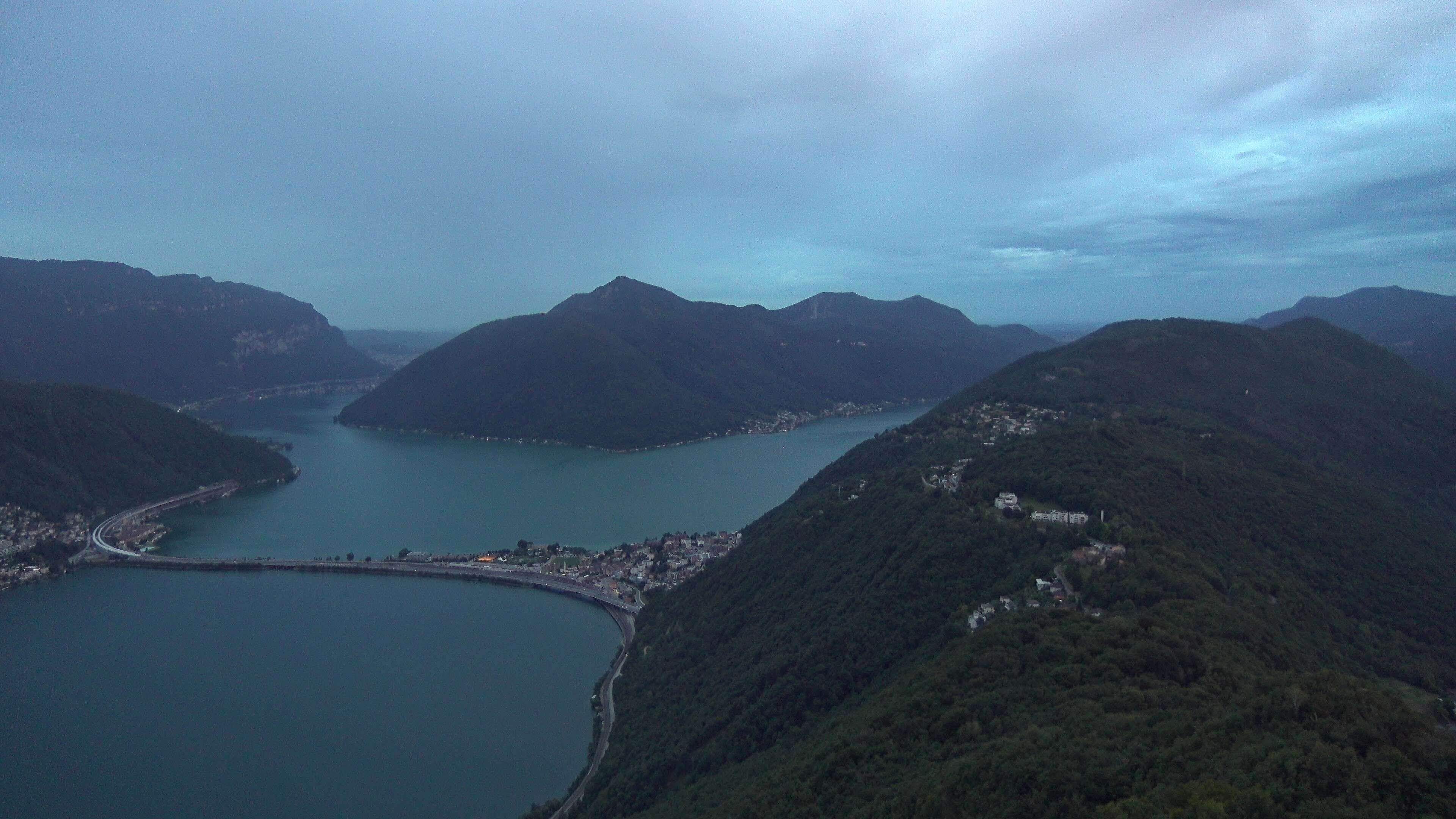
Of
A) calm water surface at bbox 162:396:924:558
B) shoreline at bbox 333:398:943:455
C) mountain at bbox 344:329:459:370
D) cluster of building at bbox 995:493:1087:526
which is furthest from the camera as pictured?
mountain at bbox 344:329:459:370

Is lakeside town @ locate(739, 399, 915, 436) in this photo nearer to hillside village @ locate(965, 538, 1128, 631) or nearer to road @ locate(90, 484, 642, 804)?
road @ locate(90, 484, 642, 804)

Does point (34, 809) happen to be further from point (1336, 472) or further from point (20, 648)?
point (1336, 472)

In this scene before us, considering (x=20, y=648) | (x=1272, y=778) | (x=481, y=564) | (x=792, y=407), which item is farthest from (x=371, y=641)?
(x=792, y=407)

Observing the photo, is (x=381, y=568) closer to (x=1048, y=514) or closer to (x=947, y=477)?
(x=947, y=477)

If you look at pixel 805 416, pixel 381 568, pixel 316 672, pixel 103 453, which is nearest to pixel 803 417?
pixel 805 416

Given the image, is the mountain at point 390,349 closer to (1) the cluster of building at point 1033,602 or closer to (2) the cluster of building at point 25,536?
(2) the cluster of building at point 25,536

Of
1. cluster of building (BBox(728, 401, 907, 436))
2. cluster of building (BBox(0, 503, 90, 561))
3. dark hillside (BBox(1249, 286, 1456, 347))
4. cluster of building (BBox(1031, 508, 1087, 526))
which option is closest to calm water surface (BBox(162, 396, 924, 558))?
cluster of building (BBox(728, 401, 907, 436))
